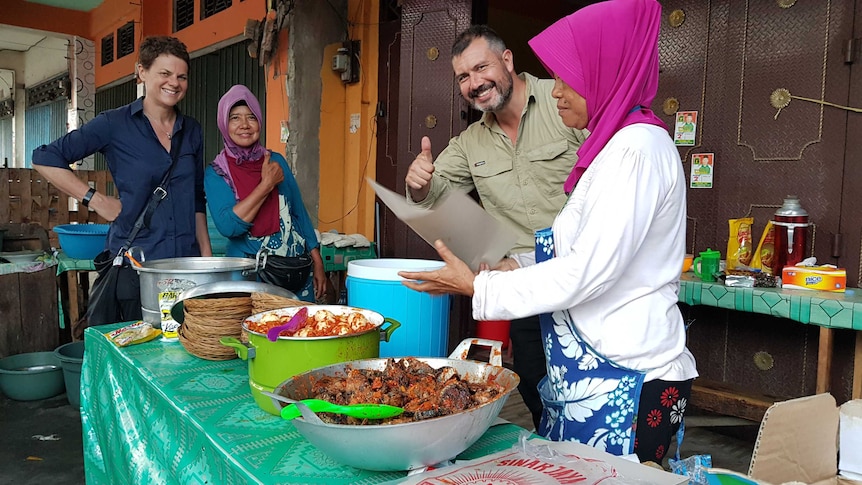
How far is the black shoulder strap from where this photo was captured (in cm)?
253

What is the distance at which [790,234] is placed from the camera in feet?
10.2

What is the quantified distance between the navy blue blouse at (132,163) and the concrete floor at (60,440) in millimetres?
1299

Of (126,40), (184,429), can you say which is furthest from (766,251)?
(126,40)

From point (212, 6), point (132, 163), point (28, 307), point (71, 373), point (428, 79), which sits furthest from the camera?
point (212, 6)

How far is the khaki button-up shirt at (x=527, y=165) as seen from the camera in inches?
87.5

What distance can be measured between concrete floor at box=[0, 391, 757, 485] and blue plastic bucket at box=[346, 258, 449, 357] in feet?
5.16

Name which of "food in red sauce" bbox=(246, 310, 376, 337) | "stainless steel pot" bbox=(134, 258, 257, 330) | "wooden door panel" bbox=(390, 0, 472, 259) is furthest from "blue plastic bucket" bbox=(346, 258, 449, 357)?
"wooden door panel" bbox=(390, 0, 472, 259)

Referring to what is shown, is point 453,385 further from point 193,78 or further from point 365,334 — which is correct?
point 193,78

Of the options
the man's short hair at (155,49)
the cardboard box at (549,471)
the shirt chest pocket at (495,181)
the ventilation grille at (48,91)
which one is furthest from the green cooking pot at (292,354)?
the ventilation grille at (48,91)

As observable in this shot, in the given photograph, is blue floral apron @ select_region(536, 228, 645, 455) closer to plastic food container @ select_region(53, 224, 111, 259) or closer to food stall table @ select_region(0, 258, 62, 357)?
plastic food container @ select_region(53, 224, 111, 259)

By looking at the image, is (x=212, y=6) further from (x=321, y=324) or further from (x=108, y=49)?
(x=321, y=324)

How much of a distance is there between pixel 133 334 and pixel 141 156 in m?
0.98

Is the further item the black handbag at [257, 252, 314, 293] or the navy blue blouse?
the navy blue blouse

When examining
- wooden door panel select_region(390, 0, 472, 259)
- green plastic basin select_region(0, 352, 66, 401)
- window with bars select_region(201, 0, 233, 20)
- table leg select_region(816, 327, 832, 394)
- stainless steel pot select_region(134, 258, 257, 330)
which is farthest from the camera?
window with bars select_region(201, 0, 233, 20)
